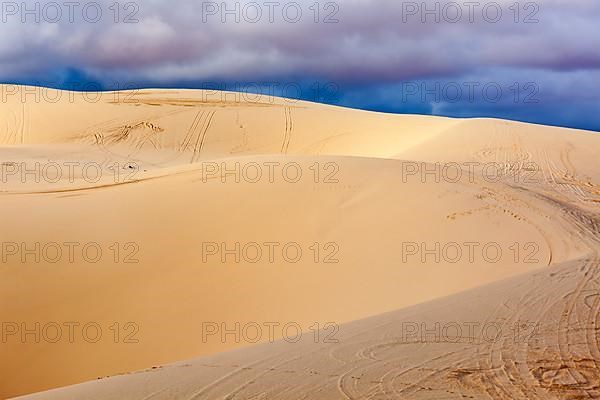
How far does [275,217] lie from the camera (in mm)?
7691

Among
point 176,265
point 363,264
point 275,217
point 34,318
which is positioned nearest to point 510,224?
point 363,264

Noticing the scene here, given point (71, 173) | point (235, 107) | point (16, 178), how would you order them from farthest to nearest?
point (235, 107)
point (71, 173)
point (16, 178)

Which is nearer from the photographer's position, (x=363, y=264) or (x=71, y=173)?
(x=363, y=264)

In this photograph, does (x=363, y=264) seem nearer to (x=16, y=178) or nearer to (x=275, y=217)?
(x=275, y=217)

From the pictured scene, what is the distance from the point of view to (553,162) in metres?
14.7

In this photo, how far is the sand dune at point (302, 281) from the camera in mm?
3535

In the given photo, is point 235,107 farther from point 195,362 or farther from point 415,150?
point 195,362

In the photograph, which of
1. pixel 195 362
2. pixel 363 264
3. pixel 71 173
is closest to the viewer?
pixel 195 362

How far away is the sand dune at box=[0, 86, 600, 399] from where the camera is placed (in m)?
3.54

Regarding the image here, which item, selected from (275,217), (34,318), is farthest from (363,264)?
Answer: (34,318)

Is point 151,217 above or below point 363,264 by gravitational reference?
above

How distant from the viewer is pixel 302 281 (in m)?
6.42

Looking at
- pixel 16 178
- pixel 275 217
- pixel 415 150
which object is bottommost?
pixel 275 217

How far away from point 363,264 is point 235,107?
76.5ft
